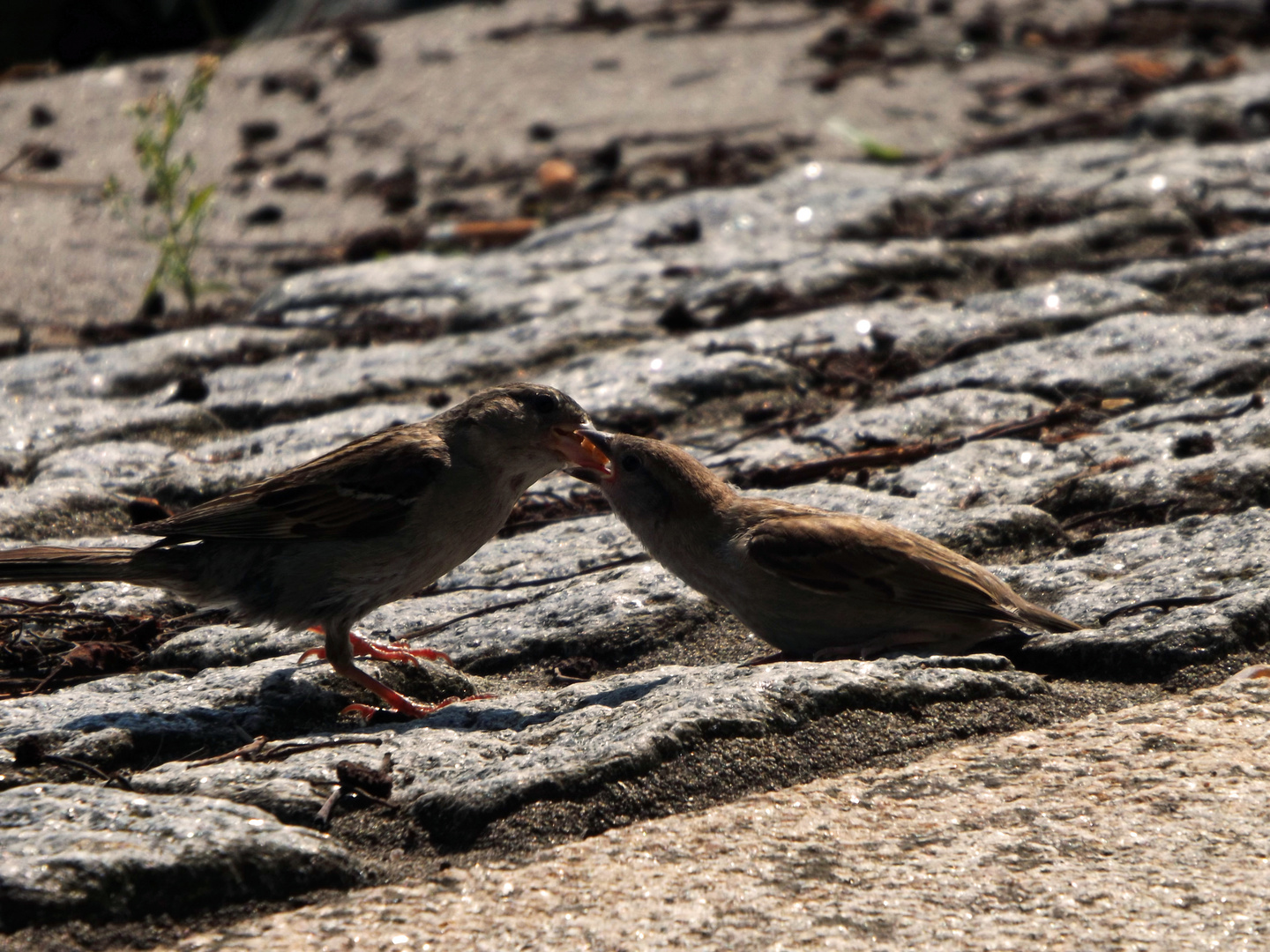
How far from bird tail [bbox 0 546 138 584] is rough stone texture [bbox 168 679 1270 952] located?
1.65 metres

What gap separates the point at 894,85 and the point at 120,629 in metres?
7.17

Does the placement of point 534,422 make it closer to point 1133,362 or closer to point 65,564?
point 65,564

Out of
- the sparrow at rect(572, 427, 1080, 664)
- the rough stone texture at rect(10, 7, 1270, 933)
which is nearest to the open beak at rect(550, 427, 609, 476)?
the rough stone texture at rect(10, 7, 1270, 933)

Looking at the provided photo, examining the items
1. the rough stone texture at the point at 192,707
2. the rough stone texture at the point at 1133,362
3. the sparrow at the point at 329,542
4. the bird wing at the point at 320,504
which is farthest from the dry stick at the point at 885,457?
the rough stone texture at the point at 192,707

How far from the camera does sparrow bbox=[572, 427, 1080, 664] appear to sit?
368 cm

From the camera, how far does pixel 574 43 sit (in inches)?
420

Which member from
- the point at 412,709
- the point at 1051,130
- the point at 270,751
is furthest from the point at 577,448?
the point at 1051,130

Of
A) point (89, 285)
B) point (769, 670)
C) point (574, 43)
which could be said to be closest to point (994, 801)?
point (769, 670)

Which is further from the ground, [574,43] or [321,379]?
[574,43]

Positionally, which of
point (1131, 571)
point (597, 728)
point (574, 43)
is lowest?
point (1131, 571)

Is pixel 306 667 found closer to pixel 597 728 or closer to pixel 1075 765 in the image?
pixel 597 728

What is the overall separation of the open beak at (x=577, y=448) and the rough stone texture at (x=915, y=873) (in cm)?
191

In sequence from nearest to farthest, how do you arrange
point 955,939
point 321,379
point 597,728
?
point 955,939 → point 597,728 → point 321,379

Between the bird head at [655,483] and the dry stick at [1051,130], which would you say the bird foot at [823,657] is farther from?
the dry stick at [1051,130]
